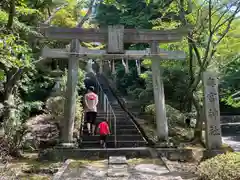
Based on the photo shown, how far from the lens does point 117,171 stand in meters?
7.86

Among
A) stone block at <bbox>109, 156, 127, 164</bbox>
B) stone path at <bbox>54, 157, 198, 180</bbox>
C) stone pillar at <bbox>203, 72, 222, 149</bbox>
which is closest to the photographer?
stone path at <bbox>54, 157, 198, 180</bbox>

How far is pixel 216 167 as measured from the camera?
19.9 ft

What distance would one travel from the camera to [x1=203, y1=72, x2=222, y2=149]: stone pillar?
30.2ft

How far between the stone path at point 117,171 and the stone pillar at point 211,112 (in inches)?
71.7

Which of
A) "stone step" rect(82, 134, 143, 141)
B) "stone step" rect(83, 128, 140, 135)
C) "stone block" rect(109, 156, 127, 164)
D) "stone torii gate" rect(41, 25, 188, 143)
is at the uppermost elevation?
"stone torii gate" rect(41, 25, 188, 143)

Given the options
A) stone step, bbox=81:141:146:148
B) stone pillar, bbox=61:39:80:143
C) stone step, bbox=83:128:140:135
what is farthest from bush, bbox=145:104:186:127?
stone pillar, bbox=61:39:80:143

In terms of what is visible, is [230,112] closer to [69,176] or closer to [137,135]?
[137,135]

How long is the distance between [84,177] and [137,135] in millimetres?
5322

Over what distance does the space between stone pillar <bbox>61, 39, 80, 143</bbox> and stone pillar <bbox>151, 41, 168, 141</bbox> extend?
9.64 feet

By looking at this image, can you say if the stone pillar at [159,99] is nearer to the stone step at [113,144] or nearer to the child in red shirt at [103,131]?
the stone step at [113,144]

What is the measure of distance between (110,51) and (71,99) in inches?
91.3

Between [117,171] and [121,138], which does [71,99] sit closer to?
[121,138]

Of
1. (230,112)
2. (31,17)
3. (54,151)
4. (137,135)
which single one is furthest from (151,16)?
(54,151)

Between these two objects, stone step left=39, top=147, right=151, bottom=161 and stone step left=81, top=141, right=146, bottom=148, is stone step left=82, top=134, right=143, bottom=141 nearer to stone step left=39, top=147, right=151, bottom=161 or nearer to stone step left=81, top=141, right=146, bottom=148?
stone step left=81, top=141, right=146, bottom=148
